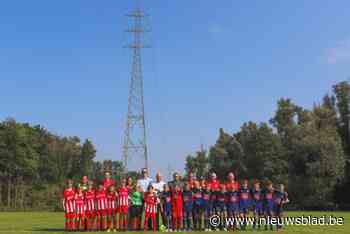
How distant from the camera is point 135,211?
21203mm

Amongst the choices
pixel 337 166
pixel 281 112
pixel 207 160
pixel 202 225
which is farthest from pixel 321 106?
pixel 202 225

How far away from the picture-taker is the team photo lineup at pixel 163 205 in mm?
21219

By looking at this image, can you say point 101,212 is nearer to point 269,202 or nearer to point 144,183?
point 144,183

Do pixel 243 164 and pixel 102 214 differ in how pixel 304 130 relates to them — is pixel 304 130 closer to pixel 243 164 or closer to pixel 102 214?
pixel 243 164

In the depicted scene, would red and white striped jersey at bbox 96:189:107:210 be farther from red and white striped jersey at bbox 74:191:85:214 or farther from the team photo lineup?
red and white striped jersey at bbox 74:191:85:214

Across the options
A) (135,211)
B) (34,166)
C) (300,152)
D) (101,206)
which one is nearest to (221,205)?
(135,211)

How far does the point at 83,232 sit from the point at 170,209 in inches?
138

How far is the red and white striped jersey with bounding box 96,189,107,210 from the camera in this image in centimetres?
2141

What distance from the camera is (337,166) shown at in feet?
185

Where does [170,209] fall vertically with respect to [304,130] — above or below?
below

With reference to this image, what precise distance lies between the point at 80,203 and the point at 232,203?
6130 mm

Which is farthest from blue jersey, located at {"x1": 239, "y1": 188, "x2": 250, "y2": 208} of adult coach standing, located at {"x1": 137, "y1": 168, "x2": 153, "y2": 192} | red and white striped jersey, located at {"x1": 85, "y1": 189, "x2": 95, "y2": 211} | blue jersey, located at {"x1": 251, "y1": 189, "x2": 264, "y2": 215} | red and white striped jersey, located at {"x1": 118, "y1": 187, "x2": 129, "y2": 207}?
red and white striped jersey, located at {"x1": 85, "y1": 189, "x2": 95, "y2": 211}

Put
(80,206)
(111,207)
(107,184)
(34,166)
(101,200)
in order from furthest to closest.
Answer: (34,166) < (107,184) < (80,206) < (101,200) < (111,207)

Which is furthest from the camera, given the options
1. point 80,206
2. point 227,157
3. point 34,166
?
point 34,166
